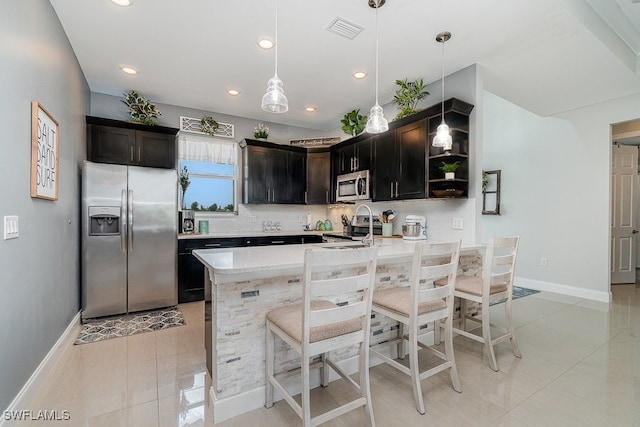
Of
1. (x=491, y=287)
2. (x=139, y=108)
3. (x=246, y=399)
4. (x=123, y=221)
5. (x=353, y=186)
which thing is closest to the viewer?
(x=246, y=399)

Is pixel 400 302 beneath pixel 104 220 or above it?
beneath

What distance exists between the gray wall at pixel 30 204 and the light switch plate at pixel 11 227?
0.11ft

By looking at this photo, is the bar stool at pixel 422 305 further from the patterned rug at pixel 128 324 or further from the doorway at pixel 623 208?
the doorway at pixel 623 208

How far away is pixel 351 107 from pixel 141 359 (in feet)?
13.6

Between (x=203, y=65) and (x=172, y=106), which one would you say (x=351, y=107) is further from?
(x=172, y=106)

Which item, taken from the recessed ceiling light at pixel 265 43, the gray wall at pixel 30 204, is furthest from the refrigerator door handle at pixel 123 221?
the recessed ceiling light at pixel 265 43

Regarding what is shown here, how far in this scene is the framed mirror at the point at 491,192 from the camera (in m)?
5.35

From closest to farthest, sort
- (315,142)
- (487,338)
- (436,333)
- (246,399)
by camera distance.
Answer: (246,399) → (487,338) → (436,333) → (315,142)

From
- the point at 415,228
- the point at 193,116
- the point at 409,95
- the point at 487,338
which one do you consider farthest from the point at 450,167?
the point at 193,116

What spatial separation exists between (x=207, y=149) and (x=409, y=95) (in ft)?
10.3

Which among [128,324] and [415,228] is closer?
[128,324]

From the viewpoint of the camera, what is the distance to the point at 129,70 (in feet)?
11.1

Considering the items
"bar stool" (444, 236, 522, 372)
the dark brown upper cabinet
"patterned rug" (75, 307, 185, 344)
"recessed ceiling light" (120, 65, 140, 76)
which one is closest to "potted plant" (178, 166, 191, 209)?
the dark brown upper cabinet

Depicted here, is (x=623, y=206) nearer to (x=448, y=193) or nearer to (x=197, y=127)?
(x=448, y=193)
